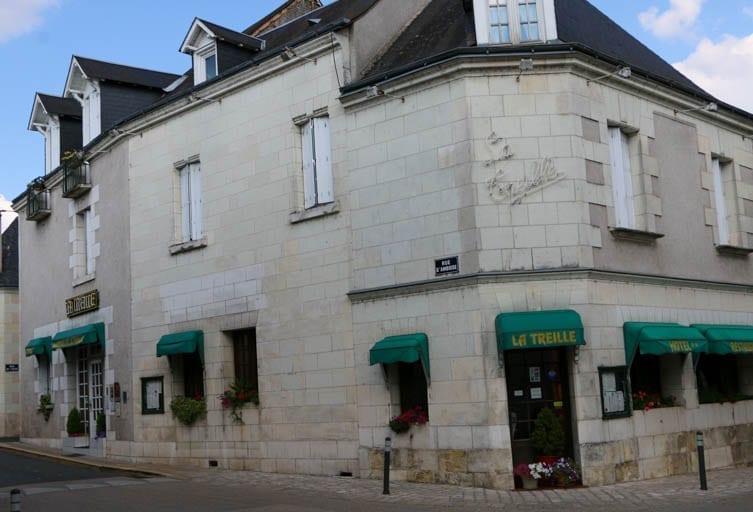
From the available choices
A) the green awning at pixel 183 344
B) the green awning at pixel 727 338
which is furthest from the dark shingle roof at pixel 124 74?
the green awning at pixel 727 338

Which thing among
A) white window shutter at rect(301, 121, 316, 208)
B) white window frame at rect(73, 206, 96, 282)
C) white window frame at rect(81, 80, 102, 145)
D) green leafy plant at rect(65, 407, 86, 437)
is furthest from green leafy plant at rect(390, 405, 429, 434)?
white window frame at rect(81, 80, 102, 145)

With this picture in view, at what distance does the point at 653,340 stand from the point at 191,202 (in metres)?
10.2

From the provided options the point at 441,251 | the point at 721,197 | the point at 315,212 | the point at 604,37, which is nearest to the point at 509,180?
the point at 441,251

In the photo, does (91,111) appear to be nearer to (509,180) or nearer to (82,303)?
(82,303)

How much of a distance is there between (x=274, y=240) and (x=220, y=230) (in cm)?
179

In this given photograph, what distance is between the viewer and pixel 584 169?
14.4 meters

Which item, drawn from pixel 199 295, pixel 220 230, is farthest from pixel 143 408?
pixel 220 230

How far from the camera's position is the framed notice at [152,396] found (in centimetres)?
1938

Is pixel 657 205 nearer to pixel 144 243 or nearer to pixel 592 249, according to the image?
pixel 592 249

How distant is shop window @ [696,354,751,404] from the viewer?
1689 centimetres

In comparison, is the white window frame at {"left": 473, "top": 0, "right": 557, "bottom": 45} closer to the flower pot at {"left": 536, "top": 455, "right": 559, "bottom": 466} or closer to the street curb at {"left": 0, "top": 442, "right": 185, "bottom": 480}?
the flower pot at {"left": 536, "top": 455, "right": 559, "bottom": 466}

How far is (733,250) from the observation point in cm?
1777

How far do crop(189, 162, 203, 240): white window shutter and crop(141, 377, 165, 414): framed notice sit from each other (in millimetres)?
3325

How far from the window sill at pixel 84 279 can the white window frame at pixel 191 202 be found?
13.8ft
